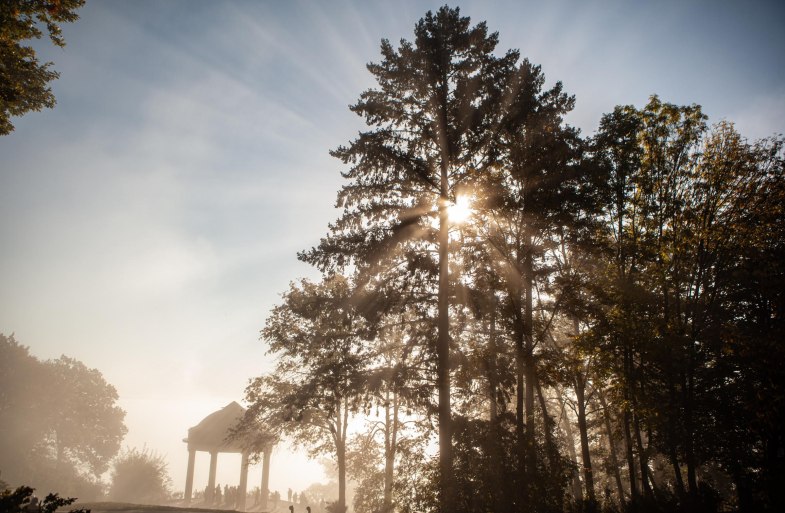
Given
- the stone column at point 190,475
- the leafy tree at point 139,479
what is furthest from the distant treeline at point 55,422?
the stone column at point 190,475

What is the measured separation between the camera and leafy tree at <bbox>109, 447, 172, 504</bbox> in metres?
37.2

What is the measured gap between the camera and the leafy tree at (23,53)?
11.4m

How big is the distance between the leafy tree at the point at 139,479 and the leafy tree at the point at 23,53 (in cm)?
3800

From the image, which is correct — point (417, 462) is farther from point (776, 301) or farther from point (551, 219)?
point (776, 301)

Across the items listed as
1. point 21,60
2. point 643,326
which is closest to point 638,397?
point 643,326

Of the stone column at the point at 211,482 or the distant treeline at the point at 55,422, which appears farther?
the distant treeline at the point at 55,422

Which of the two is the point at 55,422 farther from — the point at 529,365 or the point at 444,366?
the point at 529,365

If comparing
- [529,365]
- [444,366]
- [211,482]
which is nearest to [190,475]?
[211,482]

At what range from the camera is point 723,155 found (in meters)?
13.7

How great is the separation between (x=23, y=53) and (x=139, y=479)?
41.3 metres

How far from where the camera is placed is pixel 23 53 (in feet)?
40.6

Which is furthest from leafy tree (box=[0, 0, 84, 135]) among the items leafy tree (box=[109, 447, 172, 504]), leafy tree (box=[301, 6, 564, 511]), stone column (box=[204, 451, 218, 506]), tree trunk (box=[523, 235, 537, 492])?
leafy tree (box=[109, 447, 172, 504])

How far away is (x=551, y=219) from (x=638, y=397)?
7009 mm

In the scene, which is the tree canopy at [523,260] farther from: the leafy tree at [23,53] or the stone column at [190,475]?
the stone column at [190,475]
